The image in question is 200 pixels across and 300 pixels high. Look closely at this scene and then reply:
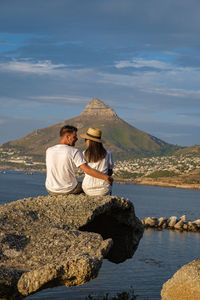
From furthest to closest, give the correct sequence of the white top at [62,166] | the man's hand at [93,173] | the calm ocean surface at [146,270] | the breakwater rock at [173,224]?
the breakwater rock at [173,224], the calm ocean surface at [146,270], the white top at [62,166], the man's hand at [93,173]

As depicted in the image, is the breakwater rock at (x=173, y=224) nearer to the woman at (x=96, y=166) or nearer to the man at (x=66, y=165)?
the woman at (x=96, y=166)

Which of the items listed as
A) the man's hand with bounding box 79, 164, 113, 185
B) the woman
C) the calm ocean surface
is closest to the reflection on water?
the calm ocean surface

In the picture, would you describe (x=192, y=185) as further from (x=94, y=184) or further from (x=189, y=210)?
(x=94, y=184)

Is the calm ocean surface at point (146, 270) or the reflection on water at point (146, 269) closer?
the calm ocean surface at point (146, 270)

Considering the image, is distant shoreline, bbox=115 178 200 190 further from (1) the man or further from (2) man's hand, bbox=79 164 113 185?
(2) man's hand, bbox=79 164 113 185

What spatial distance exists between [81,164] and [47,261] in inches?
83.9

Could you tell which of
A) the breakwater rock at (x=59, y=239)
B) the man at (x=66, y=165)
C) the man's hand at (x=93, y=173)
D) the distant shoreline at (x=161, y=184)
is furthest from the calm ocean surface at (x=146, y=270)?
the distant shoreline at (x=161, y=184)

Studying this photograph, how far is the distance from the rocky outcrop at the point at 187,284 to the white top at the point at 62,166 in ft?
11.5

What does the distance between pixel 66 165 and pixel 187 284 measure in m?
4.13


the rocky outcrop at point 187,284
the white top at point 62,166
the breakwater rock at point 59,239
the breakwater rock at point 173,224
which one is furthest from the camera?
the breakwater rock at point 173,224

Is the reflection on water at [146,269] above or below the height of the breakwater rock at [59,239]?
below

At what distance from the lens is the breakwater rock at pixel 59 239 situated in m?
6.59

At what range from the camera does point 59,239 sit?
7605mm

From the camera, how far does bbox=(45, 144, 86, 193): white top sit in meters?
8.80
